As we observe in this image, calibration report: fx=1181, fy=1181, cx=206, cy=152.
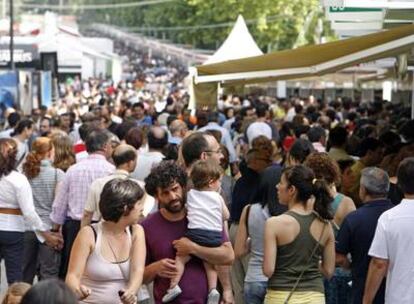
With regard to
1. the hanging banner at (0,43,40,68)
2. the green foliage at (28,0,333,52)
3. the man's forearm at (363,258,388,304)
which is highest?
the green foliage at (28,0,333,52)

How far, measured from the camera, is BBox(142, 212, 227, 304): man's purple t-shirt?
720 centimetres

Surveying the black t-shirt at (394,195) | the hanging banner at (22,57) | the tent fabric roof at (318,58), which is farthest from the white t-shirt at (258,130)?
the hanging banner at (22,57)

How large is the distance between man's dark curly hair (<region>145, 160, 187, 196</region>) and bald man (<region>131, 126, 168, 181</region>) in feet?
12.8

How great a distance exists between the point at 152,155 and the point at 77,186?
1.22 m

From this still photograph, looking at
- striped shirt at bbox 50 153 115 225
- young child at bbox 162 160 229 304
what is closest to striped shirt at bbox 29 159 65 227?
striped shirt at bbox 50 153 115 225

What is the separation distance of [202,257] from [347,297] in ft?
6.38

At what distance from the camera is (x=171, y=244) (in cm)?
720

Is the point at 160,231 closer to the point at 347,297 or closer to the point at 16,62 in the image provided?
the point at 347,297

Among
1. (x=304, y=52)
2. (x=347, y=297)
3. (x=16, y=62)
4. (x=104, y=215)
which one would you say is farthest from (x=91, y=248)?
(x=16, y=62)

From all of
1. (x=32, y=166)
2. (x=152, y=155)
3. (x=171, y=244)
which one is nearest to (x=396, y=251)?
(x=171, y=244)

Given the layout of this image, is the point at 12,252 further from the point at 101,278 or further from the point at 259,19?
the point at 259,19

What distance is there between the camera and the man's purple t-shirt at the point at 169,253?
720 cm

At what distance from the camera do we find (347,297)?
347 inches

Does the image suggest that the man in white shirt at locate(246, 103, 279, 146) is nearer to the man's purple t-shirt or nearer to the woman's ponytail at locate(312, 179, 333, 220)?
the woman's ponytail at locate(312, 179, 333, 220)
